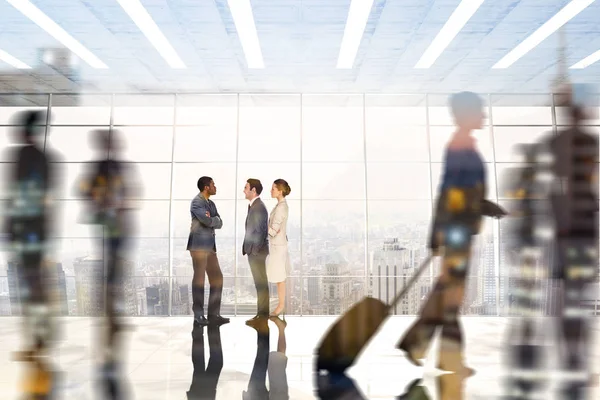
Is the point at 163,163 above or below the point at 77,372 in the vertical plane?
above

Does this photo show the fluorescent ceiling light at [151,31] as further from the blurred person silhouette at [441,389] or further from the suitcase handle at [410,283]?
the blurred person silhouette at [441,389]

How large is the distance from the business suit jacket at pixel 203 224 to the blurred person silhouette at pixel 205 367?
33.2 inches

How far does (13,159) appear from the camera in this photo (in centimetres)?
206

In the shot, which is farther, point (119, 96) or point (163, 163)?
point (163, 163)

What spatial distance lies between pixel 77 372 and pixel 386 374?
66.1 inches

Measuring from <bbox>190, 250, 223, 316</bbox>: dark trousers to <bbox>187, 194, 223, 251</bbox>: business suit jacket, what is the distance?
0.07m

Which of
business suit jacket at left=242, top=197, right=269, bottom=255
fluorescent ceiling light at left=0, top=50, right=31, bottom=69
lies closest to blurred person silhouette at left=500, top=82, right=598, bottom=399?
business suit jacket at left=242, top=197, right=269, bottom=255

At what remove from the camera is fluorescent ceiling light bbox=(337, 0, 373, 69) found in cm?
469

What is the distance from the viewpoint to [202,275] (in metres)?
4.72

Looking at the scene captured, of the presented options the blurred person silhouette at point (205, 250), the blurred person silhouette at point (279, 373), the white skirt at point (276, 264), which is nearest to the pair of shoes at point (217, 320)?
the blurred person silhouette at point (205, 250)

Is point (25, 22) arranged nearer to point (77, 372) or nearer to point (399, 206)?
point (77, 372)

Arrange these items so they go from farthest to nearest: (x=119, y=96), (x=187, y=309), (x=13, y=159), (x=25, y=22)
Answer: (x=187, y=309)
(x=25, y=22)
(x=119, y=96)
(x=13, y=159)

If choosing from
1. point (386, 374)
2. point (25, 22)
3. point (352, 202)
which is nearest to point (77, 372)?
point (386, 374)

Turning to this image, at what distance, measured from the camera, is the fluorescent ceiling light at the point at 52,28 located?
4180 millimetres
